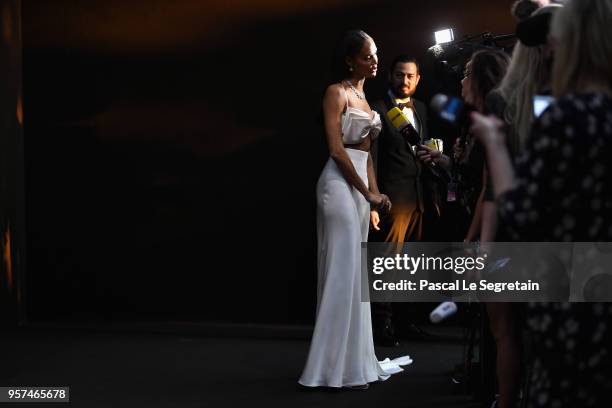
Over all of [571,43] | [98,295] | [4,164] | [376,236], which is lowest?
[98,295]

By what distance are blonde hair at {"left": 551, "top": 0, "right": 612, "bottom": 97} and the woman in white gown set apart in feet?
7.29

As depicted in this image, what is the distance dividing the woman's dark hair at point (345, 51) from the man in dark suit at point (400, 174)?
1190 mm

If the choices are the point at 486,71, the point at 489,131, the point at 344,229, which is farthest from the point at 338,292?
the point at 489,131

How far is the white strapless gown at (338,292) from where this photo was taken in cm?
379

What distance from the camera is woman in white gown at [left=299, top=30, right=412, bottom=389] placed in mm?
3793

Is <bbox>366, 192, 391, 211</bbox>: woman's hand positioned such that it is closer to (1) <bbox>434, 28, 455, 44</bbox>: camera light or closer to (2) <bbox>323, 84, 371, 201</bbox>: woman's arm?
(2) <bbox>323, 84, 371, 201</bbox>: woman's arm

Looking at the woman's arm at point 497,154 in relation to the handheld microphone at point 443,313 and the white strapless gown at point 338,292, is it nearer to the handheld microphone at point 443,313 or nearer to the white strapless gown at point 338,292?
the handheld microphone at point 443,313

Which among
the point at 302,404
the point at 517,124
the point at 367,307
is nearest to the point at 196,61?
the point at 367,307

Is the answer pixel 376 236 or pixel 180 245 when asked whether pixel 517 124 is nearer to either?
pixel 376 236

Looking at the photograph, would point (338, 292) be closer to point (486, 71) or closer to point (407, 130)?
point (407, 130)

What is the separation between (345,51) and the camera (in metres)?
3.91

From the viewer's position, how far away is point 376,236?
531cm

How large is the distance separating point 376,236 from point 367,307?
1.43 meters

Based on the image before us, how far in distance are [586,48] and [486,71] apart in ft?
4.35
